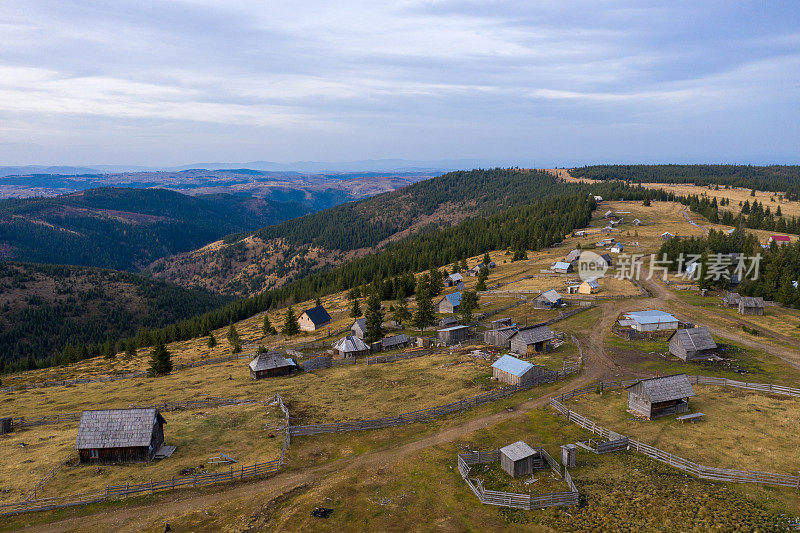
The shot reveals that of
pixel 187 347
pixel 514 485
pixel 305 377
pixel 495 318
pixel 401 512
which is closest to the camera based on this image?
pixel 401 512

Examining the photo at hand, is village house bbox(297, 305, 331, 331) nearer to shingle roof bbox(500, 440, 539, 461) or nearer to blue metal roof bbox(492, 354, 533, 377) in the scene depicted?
blue metal roof bbox(492, 354, 533, 377)

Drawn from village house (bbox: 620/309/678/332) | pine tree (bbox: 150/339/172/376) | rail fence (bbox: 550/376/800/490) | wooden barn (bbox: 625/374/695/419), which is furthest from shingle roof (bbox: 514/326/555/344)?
pine tree (bbox: 150/339/172/376)

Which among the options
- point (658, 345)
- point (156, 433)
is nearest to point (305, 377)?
point (156, 433)

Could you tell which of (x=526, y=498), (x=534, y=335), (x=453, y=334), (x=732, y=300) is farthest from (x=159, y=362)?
(x=732, y=300)

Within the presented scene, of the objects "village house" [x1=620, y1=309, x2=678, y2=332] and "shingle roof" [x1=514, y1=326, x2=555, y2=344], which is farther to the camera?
"village house" [x1=620, y1=309, x2=678, y2=332]

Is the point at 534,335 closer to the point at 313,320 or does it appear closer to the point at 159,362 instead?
the point at 313,320

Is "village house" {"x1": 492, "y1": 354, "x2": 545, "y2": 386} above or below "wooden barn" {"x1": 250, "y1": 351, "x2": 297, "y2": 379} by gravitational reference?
above

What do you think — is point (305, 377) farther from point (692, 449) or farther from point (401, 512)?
point (692, 449)
